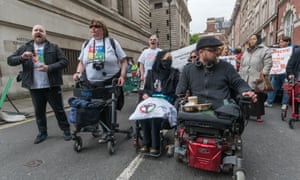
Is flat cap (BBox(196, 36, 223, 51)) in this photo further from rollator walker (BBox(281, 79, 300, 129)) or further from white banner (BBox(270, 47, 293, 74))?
white banner (BBox(270, 47, 293, 74))

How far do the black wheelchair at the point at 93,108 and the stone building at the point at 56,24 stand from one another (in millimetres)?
6629

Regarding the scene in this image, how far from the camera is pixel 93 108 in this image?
9.39 ft

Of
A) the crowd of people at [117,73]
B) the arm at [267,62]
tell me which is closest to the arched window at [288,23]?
the arm at [267,62]

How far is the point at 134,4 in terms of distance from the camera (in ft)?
69.2

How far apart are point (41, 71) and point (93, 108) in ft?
4.30

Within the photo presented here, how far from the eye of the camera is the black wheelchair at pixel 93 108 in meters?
2.83

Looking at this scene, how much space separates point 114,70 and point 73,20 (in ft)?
33.6

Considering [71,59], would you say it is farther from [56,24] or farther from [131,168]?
[131,168]

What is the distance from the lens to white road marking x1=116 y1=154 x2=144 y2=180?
240cm

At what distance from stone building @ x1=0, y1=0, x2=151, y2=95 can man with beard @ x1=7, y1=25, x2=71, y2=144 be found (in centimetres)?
A: 565

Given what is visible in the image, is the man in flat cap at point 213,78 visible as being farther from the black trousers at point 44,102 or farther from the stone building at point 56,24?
the stone building at point 56,24

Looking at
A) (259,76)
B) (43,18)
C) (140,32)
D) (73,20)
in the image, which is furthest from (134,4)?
(259,76)

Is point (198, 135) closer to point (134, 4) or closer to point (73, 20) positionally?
point (73, 20)

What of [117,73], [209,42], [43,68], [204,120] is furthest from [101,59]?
[204,120]
